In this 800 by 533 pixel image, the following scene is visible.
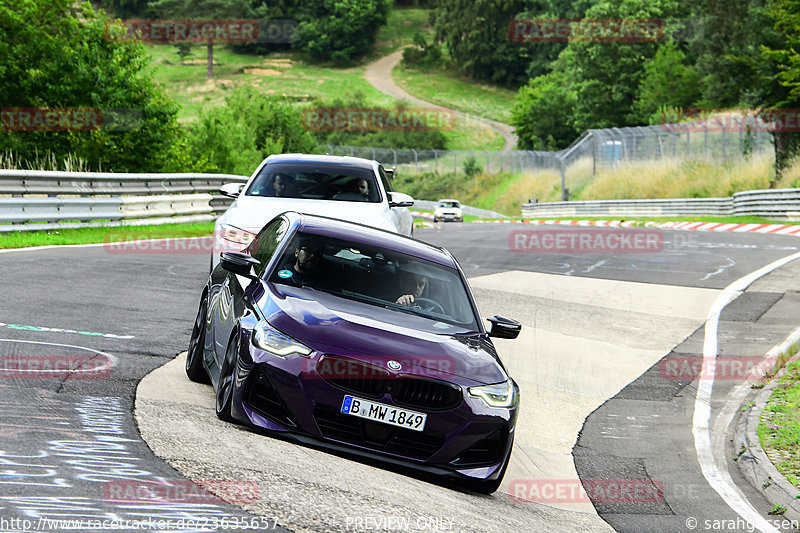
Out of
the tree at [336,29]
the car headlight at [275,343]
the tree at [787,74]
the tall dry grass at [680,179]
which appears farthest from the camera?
Result: the tree at [336,29]

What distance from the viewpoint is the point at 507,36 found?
154375mm

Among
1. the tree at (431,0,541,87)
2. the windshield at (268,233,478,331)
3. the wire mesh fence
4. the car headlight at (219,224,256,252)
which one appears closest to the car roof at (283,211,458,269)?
the windshield at (268,233,478,331)

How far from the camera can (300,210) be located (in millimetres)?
12180

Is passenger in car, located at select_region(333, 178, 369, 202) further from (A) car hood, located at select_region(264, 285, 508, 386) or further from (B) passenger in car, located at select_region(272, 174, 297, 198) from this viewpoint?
(A) car hood, located at select_region(264, 285, 508, 386)

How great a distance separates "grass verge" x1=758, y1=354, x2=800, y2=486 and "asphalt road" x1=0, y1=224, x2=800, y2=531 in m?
0.41

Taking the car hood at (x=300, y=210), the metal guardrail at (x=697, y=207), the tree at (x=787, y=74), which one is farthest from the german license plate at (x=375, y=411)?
the tree at (x=787, y=74)

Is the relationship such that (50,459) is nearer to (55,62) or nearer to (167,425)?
(167,425)

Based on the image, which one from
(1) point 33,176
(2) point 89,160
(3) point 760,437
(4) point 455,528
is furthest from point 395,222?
(2) point 89,160

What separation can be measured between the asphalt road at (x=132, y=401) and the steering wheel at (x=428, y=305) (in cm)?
149

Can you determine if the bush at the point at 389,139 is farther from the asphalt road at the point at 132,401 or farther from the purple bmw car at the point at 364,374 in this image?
the purple bmw car at the point at 364,374

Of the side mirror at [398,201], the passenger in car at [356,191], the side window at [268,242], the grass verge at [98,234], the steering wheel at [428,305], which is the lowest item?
the grass verge at [98,234]

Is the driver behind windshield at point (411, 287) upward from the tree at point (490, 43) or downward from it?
upward

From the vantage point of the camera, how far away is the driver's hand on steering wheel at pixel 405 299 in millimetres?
7508

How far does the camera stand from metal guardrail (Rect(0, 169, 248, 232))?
1881 centimetres
